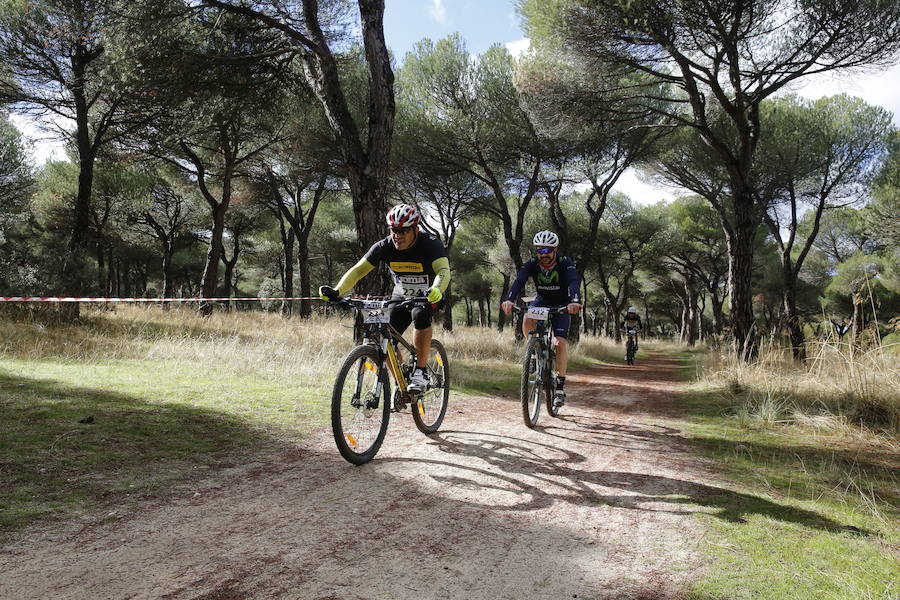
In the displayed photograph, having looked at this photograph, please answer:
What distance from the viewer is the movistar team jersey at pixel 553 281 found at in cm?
631

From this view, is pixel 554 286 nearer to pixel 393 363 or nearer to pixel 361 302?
pixel 393 363

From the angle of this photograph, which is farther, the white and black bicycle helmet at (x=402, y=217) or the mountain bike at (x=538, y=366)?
the mountain bike at (x=538, y=366)

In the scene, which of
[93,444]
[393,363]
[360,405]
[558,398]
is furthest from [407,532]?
[558,398]

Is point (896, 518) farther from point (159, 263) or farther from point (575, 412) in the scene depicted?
point (159, 263)

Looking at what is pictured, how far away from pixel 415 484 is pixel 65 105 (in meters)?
14.6

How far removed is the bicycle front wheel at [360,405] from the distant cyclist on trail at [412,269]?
1.21ft

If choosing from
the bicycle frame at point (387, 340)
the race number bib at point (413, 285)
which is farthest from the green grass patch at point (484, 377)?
the bicycle frame at point (387, 340)

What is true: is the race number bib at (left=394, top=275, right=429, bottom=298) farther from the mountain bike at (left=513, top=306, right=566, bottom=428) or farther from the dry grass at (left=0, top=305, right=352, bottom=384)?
the dry grass at (left=0, top=305, right=352, bottom=384)

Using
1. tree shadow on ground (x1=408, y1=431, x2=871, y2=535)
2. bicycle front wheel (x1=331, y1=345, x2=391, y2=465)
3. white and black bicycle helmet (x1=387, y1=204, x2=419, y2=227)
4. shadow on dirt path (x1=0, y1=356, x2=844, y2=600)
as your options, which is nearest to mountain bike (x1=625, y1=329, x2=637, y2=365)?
shadow on dirt path (x1=0, y1=356, x2=844, y2=600)

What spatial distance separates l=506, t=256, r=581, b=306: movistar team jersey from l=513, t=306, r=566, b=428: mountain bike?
1.05 ft

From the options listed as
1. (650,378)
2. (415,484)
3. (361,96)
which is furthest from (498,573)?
(361,96)

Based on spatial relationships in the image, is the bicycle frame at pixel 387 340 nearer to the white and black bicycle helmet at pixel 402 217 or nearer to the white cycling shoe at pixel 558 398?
the white and black bicycle helmet at pixel 402 217

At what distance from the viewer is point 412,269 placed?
472 cm

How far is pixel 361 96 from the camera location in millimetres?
14578
